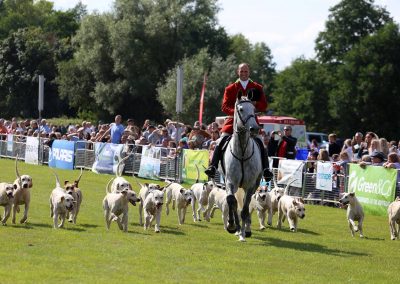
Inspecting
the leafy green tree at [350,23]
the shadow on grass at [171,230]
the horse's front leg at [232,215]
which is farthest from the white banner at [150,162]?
the leafy green tree at [350,23]

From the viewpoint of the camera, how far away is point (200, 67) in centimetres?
6406

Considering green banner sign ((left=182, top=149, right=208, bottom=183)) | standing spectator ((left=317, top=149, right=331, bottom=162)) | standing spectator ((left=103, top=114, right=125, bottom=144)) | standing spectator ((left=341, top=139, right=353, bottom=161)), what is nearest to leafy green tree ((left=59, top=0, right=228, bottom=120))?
standing spectator ((left=103, top=114, right=125, bottom=144))

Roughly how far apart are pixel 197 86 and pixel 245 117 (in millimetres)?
48940

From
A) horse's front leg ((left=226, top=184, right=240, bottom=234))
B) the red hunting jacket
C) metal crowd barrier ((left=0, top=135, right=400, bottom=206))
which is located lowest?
horse's front leg ((left=226, top=184, right=240, bottom=234))

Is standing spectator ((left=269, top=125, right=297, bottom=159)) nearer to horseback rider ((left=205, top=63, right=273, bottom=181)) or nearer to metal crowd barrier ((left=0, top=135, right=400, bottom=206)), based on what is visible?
metal crowd barrier ((left=0, top=135, right=400, bottom=206))

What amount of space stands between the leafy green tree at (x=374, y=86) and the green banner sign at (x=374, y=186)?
A: 4550 centimetres

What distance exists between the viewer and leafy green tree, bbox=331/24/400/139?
66625 mm

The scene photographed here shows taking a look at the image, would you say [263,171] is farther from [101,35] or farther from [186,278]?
[101,35]

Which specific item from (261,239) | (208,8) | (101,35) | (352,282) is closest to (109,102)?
(101,35)

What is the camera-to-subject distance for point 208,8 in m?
68.2

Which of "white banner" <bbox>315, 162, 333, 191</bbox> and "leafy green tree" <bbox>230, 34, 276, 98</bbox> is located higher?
"leafy green tree" <bbox>230, 34, 276, 98</bbox>

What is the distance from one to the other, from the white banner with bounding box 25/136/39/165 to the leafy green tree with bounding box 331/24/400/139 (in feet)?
113

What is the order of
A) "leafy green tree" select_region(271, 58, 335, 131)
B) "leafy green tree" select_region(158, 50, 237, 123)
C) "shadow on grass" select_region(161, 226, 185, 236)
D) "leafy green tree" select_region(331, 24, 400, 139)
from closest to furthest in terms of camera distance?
1. "shadow on grass" select_region(161, 226, 185, 236)
2. "leafy green tree" select_region(158, 50, 237, 123)
3. "leafy green tree" select_region(331, 24, 400, 139)
4. "leafy green tree" select_region(271, 58, 335, 131)

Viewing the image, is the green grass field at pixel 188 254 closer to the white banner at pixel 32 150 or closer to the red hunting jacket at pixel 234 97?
the red hunting jacket at pixel 234 97
